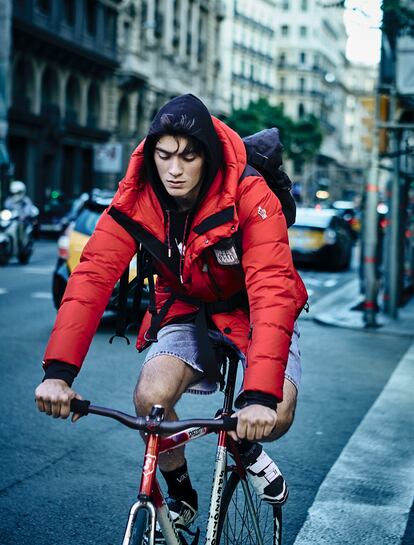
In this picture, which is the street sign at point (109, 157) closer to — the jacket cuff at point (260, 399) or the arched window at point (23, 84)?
the arched window at point (23, 84)

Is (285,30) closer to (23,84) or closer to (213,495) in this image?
(23,84)

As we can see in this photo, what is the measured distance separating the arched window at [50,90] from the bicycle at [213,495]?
41884 mm

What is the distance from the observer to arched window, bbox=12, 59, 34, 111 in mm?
41906

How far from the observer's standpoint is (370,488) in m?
5.53

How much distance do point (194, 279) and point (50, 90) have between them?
43.4 m

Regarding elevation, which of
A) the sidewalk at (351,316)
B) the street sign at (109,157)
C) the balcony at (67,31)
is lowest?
the sidewalk at (351,316)

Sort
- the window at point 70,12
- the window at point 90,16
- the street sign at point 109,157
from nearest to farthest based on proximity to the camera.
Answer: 1. the street sign at point 109,157
2. the window at point 70,12
3. the window at point 90,16

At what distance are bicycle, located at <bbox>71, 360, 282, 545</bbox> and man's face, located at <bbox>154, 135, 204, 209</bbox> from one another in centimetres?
66

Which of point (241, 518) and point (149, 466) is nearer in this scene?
point (149, 466)

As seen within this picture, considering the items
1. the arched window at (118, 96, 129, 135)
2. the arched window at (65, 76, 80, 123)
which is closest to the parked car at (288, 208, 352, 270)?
the arched window at (65, 76, 80, 123)

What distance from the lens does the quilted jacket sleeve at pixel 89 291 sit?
318 centimetres

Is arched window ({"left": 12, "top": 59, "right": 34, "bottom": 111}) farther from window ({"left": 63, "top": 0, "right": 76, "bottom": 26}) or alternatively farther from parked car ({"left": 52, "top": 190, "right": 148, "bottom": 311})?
parked car ({"left": 52, "top": 190, "right": 148, "bottom": 311})

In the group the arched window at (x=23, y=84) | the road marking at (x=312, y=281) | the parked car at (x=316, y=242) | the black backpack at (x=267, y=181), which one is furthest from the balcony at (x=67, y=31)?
the black backpack at (x=267, y=181)

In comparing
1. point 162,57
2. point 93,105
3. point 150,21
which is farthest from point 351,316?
point 162,57
